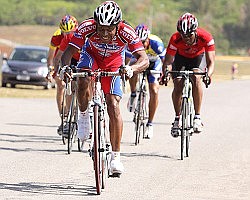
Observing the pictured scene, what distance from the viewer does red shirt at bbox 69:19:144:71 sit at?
31.6 ft

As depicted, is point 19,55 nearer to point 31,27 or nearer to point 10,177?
point 10,177

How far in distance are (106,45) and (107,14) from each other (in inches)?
26.8

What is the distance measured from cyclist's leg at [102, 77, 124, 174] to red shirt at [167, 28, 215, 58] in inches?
147

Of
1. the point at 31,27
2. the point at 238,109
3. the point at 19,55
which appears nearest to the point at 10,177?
the point at 238,109

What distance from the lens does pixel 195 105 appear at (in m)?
→ 13.4

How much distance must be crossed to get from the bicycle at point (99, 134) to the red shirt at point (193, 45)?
4003 mm

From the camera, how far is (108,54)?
32.6 ft

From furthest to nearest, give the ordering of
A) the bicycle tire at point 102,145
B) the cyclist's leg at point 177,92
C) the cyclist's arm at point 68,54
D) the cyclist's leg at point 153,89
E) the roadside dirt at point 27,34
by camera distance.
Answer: the roadside dirt at point 27,34 → the cyclist's leg at point 153,89 → the cyclist's leg at point 177,92 → the cyclist's arm at point 68,54 → the bicycle tire at point 102,145

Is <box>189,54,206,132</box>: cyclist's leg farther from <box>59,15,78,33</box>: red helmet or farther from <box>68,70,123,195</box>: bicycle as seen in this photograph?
<box>68,70,123,195</box>: bicycle

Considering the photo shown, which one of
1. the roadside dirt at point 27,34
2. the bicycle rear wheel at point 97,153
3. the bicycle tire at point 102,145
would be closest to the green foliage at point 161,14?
the roadside dirt at point 27,34

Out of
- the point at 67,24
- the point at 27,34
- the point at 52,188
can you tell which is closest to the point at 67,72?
the point at 52,188

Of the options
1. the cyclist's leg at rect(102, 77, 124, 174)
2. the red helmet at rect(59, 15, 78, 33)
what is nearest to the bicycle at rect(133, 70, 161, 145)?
the red helmet at rect(59, 15, 78, 33)

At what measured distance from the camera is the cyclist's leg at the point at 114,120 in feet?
30.7

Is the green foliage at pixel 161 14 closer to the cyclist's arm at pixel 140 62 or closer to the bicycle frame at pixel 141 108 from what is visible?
the bicycle frame at pixel 141 108
